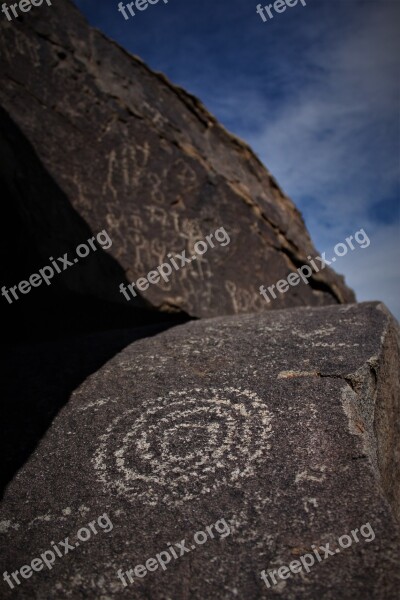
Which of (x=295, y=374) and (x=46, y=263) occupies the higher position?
(x=46, y=263)

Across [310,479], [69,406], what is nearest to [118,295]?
[69,406]

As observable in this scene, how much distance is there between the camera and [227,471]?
1.40 metres

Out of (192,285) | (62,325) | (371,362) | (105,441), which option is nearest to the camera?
(105,441)

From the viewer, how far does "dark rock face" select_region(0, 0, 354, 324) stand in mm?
2980

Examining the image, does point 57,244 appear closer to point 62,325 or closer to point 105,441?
point 62,325

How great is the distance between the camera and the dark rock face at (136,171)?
298cm

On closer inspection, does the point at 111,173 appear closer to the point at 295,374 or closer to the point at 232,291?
the point at 232,291

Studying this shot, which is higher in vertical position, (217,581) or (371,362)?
(371,362)

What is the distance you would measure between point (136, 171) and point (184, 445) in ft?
7.46

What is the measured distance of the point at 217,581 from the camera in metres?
1.11

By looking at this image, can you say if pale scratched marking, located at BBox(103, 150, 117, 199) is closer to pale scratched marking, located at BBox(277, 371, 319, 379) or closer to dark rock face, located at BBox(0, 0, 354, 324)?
dark rock face, located at BBox(0, 0, 354, 324)

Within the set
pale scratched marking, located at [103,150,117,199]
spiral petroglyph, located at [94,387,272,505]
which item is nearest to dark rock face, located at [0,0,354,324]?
pale scratched marking, located at [103,150,117,199]

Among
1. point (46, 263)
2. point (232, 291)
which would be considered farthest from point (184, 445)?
point (232, 291)

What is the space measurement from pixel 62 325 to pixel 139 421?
50.9 inches
